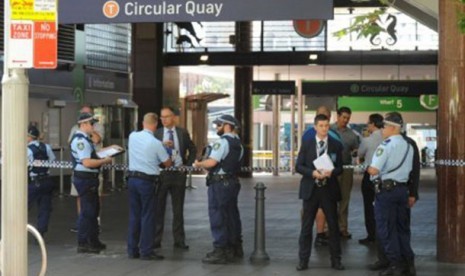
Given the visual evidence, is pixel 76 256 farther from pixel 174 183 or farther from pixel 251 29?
pixel 251 29

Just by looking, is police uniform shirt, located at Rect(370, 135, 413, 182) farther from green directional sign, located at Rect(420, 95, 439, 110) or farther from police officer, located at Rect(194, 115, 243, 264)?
green directional sign, located at Rect(420, 95, 439, 110)

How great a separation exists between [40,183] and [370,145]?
4.65 meters

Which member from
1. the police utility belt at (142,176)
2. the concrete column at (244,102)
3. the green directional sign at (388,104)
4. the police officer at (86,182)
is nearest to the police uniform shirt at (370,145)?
the police utility belt at (142,176)

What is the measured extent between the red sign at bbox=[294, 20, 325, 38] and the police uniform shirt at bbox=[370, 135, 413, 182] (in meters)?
17.7

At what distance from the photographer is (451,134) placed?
36.7ft

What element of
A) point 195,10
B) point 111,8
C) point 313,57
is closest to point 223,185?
point 195,10

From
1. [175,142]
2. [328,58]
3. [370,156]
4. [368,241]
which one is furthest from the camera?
[328,58]

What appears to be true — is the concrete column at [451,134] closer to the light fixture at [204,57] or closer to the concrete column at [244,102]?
the light fixture at [204,57]

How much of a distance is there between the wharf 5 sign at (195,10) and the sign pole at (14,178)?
4406 mm

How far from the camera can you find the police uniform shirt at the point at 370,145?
42.5ft

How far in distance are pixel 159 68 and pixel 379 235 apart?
18.6 metres

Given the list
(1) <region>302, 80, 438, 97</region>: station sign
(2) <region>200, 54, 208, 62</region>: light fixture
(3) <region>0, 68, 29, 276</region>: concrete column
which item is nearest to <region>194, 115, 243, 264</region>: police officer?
(3) <region>0, 68, 29, 276</region>: concrete column

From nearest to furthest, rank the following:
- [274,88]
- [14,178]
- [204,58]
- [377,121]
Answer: [14,178]
[377,121]
[204,58]
[274,88]

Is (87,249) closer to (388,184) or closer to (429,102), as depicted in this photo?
(388,184)
